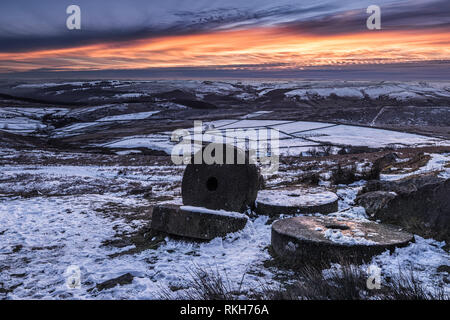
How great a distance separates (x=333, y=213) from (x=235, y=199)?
90.6 inches

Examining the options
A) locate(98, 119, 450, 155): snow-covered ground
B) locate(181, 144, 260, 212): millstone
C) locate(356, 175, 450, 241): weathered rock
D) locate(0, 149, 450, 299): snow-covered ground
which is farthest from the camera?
locate(98, 119, 450, 155): snow-covered ground

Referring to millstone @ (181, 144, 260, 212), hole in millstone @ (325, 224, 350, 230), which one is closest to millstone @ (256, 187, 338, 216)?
millstone @ (181, 144, 260, 212)

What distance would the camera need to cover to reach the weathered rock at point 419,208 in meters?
6.06

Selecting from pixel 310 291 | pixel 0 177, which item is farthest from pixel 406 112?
pixel 310 291

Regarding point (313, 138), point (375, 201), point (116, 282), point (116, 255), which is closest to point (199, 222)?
point (116, 255)

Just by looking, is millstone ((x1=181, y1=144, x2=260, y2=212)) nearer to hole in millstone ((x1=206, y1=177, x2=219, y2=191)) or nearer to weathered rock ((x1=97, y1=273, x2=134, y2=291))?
hole in millstone ((x1=206, y1=177, x2=219, y2=191))

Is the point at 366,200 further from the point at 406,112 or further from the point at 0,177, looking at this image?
the point at 406,112

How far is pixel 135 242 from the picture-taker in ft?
24.7

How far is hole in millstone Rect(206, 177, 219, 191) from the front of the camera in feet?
27.4

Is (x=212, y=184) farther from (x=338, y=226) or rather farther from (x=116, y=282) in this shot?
(x=116, y=282)

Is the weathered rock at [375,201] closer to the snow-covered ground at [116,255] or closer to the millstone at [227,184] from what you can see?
the snow-covered ground at [116,255]

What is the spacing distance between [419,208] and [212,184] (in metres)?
4.41

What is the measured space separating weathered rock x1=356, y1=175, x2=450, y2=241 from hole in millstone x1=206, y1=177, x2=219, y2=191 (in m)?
3.57

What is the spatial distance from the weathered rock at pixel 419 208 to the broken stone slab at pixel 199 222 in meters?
3.00
